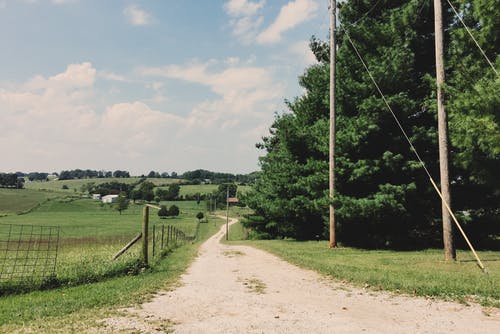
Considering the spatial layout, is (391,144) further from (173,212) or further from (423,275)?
(173,212)

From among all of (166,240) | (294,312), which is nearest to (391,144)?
(294,312)

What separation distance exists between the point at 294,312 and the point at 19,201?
111 metres

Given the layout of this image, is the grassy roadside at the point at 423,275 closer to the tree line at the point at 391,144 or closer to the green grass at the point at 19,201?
the tree line at the point at 391,144

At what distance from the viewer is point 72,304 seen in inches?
274

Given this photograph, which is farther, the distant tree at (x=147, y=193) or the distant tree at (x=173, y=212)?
the distant tree at (x=147, y=193)

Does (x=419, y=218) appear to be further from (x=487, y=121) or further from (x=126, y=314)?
(x=126, y=314)

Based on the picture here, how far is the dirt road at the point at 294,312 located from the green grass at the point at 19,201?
8592cm

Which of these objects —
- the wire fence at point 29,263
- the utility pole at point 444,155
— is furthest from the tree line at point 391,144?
the wire fence at point 29,263

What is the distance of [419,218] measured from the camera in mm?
17844

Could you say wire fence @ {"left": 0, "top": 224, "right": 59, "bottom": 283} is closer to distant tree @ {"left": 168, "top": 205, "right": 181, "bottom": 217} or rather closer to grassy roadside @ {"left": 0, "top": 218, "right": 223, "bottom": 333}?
grassy roadside @ {"left": 0, "top": 218, "right": 223, "bottom": 333}

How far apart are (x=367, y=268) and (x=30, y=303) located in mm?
8596

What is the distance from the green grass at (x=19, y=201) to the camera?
279 feet

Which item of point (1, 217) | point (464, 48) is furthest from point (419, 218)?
point (1, 217)

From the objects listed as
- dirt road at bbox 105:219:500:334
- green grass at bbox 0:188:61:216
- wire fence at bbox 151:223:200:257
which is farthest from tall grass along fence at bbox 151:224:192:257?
green grass at bbox 0:188:61:216
